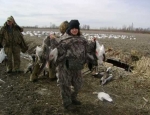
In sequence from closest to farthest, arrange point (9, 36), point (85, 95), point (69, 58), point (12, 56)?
point (69, 58)
point (85, 95)
point (9, 36)
point (12, 56)

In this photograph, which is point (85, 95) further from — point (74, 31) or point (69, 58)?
point (74, 31)

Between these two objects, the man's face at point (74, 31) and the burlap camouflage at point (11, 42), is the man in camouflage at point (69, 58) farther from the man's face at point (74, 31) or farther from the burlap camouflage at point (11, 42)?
the burlap camouflage at point (11, 42)

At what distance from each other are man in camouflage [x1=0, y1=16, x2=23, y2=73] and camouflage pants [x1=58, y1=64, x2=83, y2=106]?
3707 millimetres

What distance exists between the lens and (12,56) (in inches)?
346

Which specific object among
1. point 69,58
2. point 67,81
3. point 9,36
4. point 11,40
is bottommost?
point 67,81

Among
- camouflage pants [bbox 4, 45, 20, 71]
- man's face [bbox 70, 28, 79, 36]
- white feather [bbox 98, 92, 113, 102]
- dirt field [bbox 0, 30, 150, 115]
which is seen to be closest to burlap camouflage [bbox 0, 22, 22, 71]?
camouflage pants [bbox 4, 45, 20, 71]

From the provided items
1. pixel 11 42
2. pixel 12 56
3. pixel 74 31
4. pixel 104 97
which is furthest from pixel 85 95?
pixel 12 56

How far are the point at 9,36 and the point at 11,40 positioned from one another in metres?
0.15

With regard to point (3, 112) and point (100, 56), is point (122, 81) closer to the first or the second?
point (100, 56)

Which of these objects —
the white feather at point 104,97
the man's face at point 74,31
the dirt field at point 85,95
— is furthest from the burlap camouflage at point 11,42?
the man's face at point 74,31

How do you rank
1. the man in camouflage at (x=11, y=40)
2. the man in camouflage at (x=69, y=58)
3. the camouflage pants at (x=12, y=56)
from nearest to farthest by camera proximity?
the man in camouflage at (x=69, y=58) < the man in camouflage at (x=11, y=40) < the camouflage pants at (x=12, y=56)

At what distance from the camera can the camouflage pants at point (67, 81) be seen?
202 inches

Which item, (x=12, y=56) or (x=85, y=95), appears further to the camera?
(x=12, y=56)

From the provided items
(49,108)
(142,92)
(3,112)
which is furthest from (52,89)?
(142,92)
